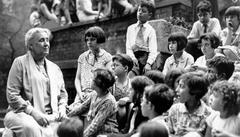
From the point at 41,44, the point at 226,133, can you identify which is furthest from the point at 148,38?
the point at 226,133

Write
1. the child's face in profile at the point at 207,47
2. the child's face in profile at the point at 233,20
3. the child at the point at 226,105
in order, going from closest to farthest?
the child at the point at 226,105
the child's face in profile at the point at 207,47
the child's face in profile at the point at 233,20

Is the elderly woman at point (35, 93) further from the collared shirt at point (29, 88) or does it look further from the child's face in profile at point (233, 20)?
the child's face in profile at point (233, 20)

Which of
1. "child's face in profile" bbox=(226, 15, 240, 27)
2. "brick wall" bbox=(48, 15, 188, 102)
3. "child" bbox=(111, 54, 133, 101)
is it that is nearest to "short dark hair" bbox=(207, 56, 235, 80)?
"child" bbox=(111, 54, 133, 101)

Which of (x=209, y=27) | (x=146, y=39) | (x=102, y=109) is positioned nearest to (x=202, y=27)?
(x=209, y=27)

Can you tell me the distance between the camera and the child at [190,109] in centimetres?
331

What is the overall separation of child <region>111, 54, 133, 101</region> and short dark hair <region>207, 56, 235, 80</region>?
111cm

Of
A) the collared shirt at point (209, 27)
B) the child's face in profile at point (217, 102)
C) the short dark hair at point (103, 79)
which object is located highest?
the collared shirt at point (209, 27)

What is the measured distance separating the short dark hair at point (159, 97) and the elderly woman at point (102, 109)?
2.45 feet

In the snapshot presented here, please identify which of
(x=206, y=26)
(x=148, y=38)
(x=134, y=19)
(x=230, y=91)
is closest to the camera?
(x=230, y=91)

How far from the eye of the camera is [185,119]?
132 inches

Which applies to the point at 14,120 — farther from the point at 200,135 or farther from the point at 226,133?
the point at 226,133

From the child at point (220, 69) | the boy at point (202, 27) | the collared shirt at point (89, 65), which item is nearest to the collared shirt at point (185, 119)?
the child at point (220, 69)

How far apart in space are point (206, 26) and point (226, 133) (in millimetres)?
4054

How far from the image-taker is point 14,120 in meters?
3.85
